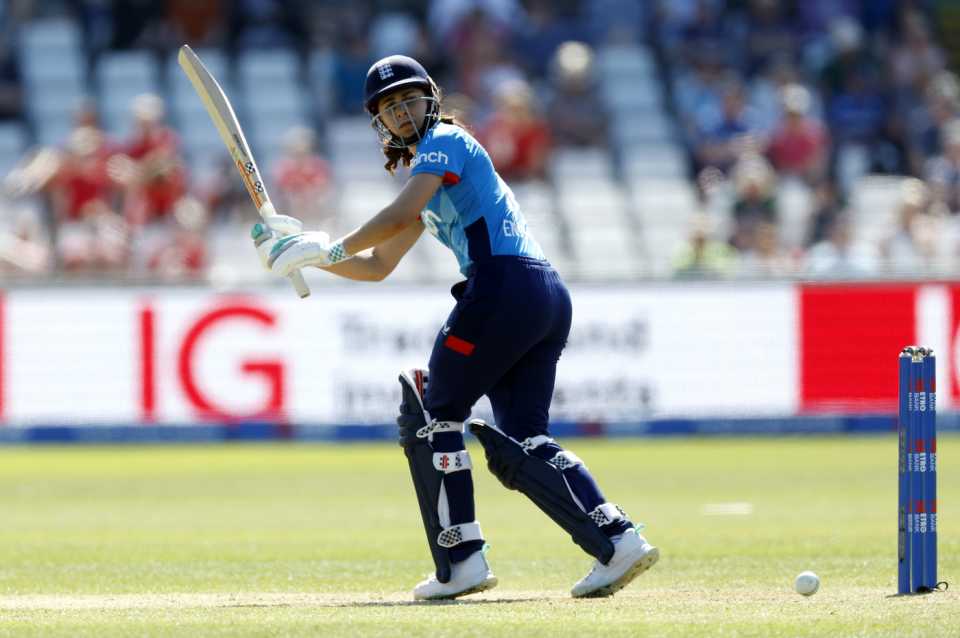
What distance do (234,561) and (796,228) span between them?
12129 mm

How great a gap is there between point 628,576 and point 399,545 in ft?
9.45

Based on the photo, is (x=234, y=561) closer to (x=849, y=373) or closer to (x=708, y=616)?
(x=708, y=616)

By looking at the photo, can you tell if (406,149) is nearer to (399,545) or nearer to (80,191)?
(399,545)

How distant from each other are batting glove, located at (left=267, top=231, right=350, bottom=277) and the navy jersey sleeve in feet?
1.49

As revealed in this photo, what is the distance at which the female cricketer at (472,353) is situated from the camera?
7.16 m

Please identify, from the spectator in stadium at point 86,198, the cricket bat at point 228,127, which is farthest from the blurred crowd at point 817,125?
the cricket bat at point 228,127

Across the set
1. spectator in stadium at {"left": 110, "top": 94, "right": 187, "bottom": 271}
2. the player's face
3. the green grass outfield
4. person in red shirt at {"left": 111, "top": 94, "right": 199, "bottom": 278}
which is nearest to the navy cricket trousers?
the player's face

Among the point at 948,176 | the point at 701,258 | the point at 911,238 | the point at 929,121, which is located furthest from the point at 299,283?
the point at 929,121

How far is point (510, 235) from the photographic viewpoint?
24.0 ft

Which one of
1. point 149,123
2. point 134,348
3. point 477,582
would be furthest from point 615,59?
point 477,582

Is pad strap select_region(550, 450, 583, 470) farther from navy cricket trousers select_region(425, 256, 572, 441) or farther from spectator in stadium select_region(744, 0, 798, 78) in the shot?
spectator in stadium select_region(744, 0, 798, 78)

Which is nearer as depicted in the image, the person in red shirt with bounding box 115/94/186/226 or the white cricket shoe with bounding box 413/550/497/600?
the white cricket shoe with bounding box 413/550/497/600

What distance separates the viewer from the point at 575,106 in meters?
20.9

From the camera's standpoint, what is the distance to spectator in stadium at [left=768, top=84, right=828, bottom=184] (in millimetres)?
20500
